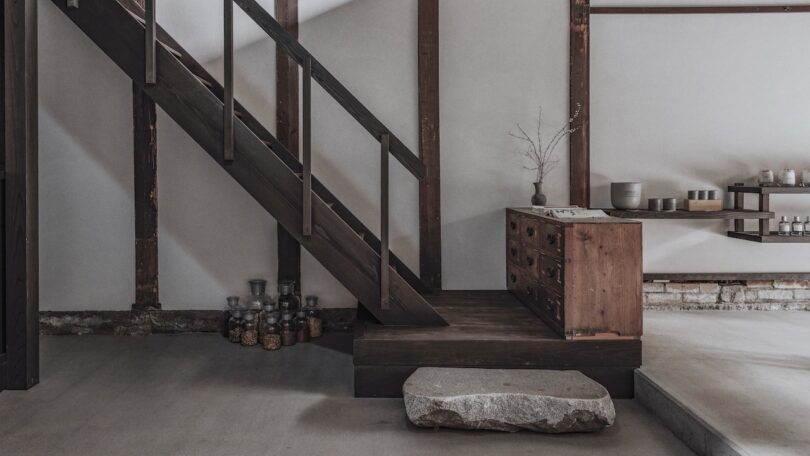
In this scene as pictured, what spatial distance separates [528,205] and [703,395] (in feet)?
7.55

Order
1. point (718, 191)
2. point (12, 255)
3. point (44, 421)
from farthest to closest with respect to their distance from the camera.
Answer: point (718, 191) < point (12, 255) < point (44, 421)

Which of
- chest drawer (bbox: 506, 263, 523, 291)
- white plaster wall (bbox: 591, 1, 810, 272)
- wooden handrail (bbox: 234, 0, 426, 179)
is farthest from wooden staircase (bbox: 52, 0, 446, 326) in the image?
white plaster wall (bbox: 591, 1, 810, 272)

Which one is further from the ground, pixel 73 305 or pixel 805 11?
pixel 805 11

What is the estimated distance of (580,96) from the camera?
16.5 feet

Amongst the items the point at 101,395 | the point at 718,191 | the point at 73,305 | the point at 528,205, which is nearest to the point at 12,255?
the point at 101,395

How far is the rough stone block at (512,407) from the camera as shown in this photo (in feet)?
9.70

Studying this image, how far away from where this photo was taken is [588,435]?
2.97m

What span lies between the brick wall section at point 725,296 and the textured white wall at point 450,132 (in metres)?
0.15

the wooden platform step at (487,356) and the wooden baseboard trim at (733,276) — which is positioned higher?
the wooden baseboard trim at (733,276)

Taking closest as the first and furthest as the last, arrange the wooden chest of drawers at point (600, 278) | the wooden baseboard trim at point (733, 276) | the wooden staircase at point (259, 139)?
the wooden chest of drawers at point (600, 278) → the wooden staircase at point (259, 139) → the wooden baseboard trim at point (733, 276)

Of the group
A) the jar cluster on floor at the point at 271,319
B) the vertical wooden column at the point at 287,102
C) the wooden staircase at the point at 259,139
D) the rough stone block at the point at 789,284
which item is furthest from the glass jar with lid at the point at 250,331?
the rough stone block at the point at 789,284

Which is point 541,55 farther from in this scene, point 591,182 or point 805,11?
point 805,11

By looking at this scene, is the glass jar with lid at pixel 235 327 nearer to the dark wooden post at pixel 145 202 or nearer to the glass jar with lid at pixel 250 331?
the glass jar with lid at pixel 250 331

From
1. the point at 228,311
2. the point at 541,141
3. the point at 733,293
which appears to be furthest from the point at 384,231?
the point at 733,293
